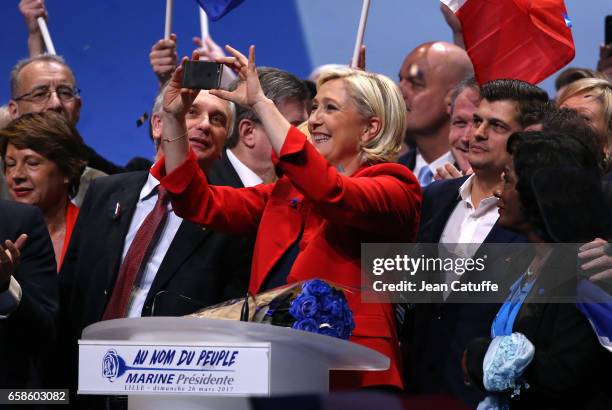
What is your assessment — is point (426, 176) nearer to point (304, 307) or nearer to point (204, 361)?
point (304, 307)

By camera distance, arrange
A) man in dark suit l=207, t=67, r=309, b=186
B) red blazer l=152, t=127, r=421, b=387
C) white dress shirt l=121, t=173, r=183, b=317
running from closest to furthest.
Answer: red blazer l=152, t=127, r=421, b=387
white dress shirt l=121, t=173, r=183, b=317
man in dark suit l=207, t=67, r=309, b=186

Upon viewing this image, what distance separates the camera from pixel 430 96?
17.9 feet

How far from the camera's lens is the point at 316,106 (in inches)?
146

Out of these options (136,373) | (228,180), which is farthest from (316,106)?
(136,373)

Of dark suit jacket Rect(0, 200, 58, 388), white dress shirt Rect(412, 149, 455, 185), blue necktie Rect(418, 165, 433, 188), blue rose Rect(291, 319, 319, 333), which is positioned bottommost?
blue rose Rect(291, 319, 319, 333)

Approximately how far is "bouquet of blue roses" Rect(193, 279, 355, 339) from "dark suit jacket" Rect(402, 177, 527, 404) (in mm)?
565

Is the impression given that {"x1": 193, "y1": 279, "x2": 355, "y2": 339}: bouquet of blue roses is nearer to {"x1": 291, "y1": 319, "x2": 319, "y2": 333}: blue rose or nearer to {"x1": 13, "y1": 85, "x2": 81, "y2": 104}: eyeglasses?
{"x1": 291, "y1": 319, "x2": 319, "y2": 333}: blue rose

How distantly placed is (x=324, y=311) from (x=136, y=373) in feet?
1.68

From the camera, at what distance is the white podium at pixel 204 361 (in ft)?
8.93

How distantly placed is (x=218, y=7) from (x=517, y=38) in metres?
1.34

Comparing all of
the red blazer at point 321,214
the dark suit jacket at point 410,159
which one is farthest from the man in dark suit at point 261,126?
the dark suit jacket at point 410,159

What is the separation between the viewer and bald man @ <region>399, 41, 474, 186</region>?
5.39 m

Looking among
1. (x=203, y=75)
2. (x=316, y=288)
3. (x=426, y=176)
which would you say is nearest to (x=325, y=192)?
(x=316, y=288)


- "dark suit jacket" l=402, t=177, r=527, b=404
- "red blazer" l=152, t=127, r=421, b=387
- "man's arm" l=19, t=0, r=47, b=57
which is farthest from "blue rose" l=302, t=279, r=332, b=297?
"man's arm" l=19, t=0, r=47, b=57
